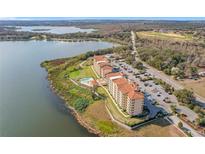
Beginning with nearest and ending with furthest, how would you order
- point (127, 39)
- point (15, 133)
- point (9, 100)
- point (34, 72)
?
point (15, 133), point (9, 100), point (34, 72), point (127, 39)

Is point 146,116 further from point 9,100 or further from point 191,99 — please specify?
point 9,100

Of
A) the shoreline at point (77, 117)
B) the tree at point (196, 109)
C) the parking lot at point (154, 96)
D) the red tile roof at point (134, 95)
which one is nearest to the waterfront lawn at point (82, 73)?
the shoreline at point (77, 117)

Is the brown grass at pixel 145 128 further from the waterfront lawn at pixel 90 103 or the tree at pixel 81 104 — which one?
the tree at pixel 81 104

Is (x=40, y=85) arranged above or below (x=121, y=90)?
below

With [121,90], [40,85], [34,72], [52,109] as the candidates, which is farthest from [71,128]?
[34,72]

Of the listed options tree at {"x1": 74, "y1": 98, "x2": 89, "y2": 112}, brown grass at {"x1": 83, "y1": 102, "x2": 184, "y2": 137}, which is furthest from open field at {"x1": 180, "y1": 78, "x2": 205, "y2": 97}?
tree at {"x1": 74, "y1": 98, "x2": 89, "y2": 112}

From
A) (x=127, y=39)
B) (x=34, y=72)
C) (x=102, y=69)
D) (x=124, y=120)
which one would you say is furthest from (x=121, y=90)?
(x=127, y=39)

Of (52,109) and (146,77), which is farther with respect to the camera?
(146,77)

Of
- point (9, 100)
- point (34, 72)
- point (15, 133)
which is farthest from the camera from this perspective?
point (34, 72)
